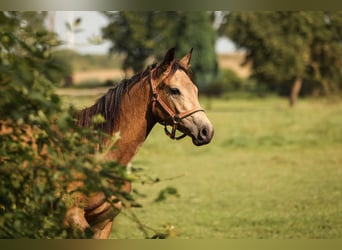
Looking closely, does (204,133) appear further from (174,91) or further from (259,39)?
(259,39)

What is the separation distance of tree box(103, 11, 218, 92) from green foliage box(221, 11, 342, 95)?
355 cm

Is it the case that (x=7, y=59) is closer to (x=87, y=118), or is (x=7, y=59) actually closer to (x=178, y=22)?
(x=87, y=118)

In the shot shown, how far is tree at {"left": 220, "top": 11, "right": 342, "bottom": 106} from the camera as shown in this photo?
122ft

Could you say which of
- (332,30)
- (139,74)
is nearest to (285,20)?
(332,30)

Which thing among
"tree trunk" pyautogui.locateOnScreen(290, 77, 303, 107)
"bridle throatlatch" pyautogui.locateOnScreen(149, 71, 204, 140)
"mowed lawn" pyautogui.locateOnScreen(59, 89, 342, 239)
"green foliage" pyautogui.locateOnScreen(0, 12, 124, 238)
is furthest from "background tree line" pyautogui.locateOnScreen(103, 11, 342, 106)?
"green foliage" pyautogui.locateOnScreen(0, 12, 124, 238)

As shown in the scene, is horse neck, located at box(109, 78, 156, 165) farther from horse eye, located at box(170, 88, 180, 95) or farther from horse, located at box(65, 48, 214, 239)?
horse eye, located at box(170, 88, 180, 95)

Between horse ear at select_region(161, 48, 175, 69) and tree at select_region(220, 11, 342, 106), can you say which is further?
tree at select_region(220, 11, 342, 106)

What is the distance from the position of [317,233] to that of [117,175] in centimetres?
508

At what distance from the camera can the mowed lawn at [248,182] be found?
26.5ft

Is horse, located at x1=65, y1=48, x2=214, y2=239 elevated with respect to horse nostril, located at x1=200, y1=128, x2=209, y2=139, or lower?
elevated

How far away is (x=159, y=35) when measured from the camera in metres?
42.4

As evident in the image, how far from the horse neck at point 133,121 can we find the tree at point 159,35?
33447 mm

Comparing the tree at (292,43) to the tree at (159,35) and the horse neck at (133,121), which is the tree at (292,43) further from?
the horse neck at (133,121)

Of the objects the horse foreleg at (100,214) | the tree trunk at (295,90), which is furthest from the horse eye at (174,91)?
the tree trunk at (295,90)
